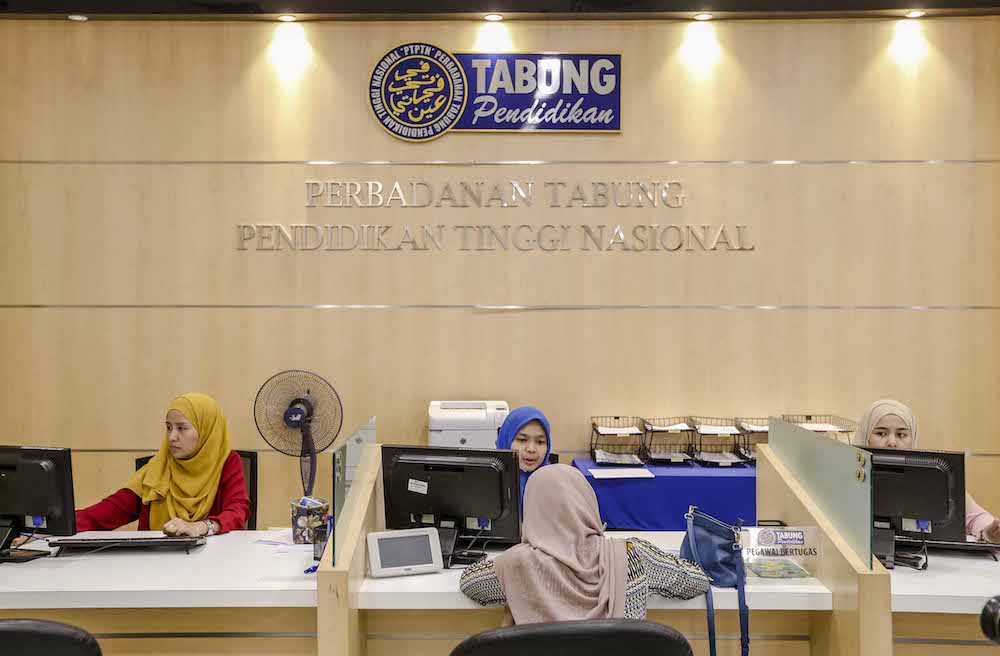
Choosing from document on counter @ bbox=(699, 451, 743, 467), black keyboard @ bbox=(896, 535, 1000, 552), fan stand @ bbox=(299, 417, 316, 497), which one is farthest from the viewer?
document on counter @ bbox=(699, 451, 743, 467)

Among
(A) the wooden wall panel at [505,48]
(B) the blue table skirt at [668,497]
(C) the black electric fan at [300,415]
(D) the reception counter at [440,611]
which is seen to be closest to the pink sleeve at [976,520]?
(D) the reception counter at [440,611]

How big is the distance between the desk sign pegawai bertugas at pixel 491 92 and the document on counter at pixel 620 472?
1919 millimetres

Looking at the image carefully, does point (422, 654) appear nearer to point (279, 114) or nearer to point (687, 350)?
point (687, 350)

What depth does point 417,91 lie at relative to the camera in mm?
5023

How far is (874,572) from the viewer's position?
225cm

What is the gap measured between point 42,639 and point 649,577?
1430mm

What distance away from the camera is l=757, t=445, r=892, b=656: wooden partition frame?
2254mm

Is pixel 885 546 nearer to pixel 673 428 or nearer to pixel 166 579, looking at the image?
pixel 166 579

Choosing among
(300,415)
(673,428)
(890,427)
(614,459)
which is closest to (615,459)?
(614,459)

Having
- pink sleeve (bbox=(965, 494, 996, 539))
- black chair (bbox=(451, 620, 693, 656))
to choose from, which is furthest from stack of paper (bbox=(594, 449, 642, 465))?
black chair (bbox=(451, 620, 693, 656))

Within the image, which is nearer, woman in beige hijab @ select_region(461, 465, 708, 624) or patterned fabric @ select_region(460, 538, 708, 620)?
woman in beige hijab @ select_region(461, 465, 708, 624)

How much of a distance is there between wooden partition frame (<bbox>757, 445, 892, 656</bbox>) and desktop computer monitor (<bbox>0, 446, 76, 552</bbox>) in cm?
230

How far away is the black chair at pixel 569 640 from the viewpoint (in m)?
1.67

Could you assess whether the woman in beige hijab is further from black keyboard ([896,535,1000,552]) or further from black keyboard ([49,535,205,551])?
black keyboard ([49,535,205,551])
